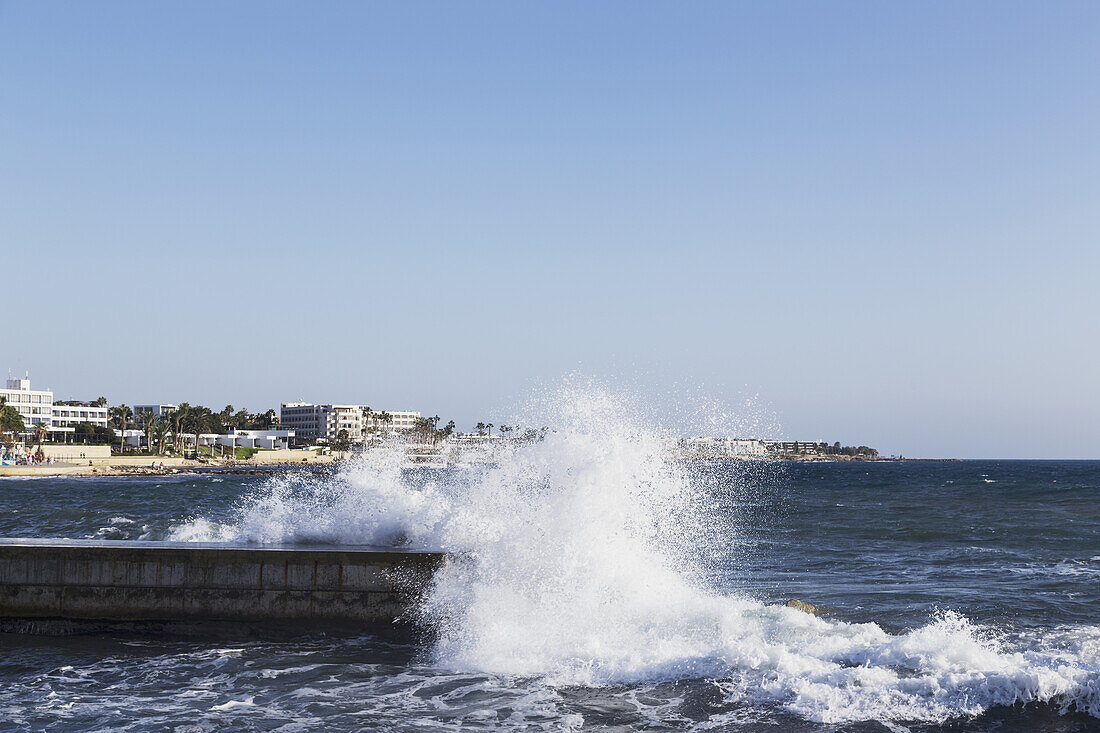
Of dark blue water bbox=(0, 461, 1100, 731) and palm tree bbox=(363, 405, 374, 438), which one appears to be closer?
dark blue water bbox=(0, 461, 1100, 731)

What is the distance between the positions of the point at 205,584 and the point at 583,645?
5.03 m

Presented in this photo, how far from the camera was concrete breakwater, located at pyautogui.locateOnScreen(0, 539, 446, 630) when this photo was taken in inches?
432

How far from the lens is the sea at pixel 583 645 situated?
7.92 metres

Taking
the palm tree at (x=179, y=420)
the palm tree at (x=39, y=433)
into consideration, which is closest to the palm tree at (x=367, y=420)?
the palm tree at (x=179, y=420)

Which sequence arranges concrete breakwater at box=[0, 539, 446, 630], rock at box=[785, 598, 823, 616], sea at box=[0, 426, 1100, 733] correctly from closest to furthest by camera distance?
1. sea at box=[0, 426, 1100, 733]
2. concrete breakwater at box=[0, 539, 446, 630]
3. rock at box=[785, 598, 823, 616]

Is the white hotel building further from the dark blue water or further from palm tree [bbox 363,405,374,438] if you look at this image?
the dark blue water

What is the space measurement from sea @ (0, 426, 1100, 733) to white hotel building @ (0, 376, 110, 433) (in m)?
150

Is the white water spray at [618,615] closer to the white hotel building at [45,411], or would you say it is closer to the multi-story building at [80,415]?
the white hotel building at [45,411]

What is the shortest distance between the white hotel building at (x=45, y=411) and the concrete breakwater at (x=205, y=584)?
148m

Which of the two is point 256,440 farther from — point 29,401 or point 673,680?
point 673,680

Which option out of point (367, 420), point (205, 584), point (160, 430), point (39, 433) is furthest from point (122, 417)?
point (205, 584)

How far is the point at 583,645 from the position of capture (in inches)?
A: 392

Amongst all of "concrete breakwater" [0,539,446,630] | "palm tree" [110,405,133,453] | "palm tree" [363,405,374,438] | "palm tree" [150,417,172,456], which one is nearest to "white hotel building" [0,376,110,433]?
"palm tree" [110,405,133,453]

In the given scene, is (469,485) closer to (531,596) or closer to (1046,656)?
(531,596)
